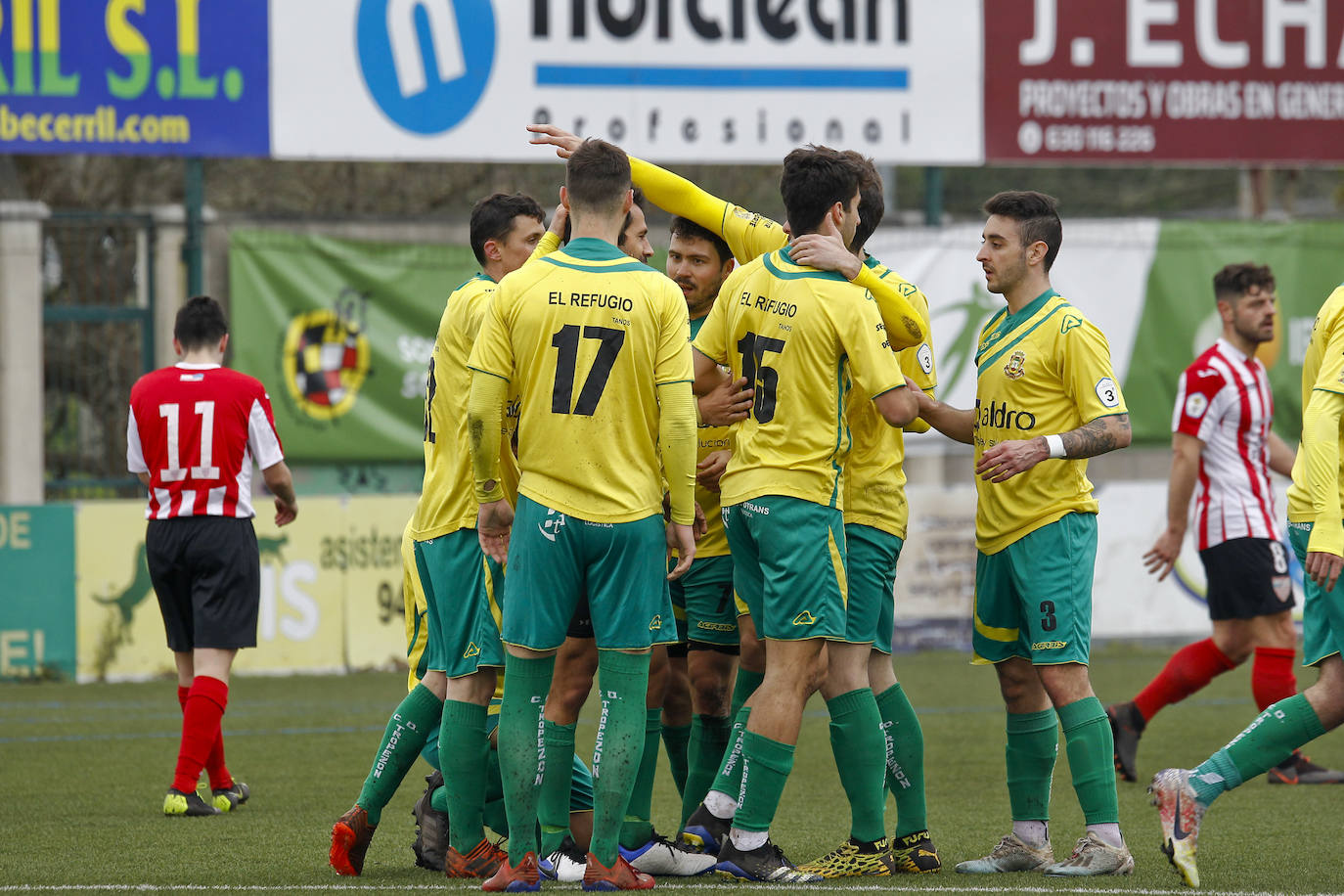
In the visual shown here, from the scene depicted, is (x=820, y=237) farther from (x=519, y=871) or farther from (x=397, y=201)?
(x=397, y=201)

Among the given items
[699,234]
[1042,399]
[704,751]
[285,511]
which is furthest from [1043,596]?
[285,511]

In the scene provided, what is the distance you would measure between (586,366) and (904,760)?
1843 millimetres

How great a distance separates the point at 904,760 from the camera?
586 centimetres

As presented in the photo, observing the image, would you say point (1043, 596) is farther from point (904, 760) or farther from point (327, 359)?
point (327, 359)

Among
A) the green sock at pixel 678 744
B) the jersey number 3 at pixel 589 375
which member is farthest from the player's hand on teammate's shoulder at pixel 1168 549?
the jersey number 3 at pixel 589 375

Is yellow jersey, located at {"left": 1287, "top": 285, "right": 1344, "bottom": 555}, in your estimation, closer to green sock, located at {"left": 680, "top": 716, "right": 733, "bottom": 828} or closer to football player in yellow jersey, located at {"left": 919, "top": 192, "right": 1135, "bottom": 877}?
football player in yellow jersey, located at {"left": 919, "top": 192, "right": 1135, "bottom": 877}

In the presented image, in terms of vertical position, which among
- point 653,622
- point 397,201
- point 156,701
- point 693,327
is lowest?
point 156,701

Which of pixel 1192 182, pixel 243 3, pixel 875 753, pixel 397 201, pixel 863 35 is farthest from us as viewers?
pixel 1192 182

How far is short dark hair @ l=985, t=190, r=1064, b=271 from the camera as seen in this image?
5.80m

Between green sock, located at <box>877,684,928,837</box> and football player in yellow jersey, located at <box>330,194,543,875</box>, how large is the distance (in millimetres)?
1375

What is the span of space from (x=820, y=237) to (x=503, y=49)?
923cm

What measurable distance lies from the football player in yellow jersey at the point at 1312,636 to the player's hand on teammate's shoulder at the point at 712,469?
1791 millimetres

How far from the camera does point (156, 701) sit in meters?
11.4

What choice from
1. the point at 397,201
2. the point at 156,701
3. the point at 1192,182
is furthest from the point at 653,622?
the point at 1192,182
